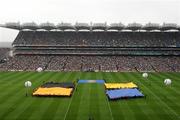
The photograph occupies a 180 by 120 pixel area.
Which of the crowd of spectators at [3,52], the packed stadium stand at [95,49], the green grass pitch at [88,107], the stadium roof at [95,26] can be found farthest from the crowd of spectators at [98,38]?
the green grass pitch at [88,107]

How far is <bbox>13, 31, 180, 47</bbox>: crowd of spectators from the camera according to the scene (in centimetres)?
10594

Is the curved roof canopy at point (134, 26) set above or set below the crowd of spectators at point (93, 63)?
above

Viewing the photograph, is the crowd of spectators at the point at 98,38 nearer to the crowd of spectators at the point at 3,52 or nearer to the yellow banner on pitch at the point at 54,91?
the crowd of spectators at the point at 3,52

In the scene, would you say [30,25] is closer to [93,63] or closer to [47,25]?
[47,25]

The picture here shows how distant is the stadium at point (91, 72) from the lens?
122 feet

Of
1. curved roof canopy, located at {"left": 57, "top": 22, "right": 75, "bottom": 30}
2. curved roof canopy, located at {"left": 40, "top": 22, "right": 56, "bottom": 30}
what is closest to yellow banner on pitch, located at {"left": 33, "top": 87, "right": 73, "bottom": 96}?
curved roof canopy, located at {"left": 57, "top": 22, "right": 75, "bottom": 30}

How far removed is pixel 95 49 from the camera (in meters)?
105

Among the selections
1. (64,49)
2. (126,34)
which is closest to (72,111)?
(64,49)

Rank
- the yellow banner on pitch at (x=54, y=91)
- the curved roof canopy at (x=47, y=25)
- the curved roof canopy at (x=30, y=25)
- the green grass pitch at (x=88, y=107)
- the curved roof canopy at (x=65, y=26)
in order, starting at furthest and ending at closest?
the curved roof canopy at (x=30, y=25)
the curved roof canopy at (x=47, y=25)
the curved roof canopy at (x=65, y=26)
the yellow banner on pitch at (x=54, y=91)
the green grass pitch at (x=88, y=107)

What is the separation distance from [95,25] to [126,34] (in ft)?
50.3

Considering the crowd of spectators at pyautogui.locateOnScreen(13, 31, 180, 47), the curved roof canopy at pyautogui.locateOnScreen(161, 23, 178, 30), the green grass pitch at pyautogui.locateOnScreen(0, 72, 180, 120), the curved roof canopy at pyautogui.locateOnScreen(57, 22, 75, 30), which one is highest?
the curved roof canopy at pyautogui.locateOnScreen(57, 22, 75, 30)

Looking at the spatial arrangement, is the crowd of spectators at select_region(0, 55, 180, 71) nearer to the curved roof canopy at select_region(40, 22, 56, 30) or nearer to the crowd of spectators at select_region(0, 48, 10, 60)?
the crowd of spectators at select_region(0, 48, 10, 60)

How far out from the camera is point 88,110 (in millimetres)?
36812

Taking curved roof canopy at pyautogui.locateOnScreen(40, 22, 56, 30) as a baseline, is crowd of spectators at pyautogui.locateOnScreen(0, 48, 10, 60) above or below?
below
